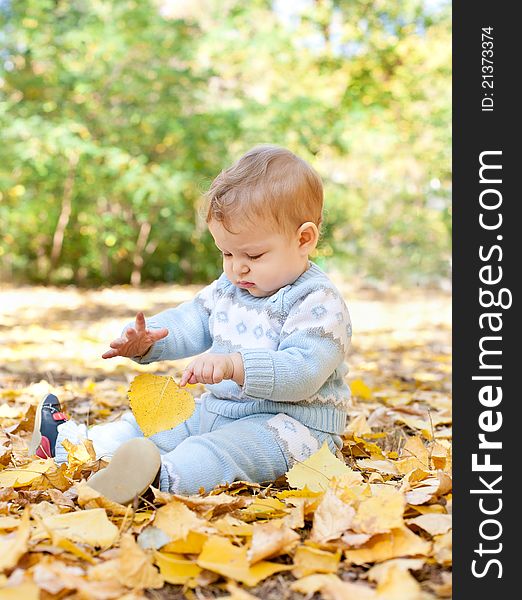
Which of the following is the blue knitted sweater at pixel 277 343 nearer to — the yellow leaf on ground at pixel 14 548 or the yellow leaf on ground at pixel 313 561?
the yellow leaf on ground at pixel 313 561

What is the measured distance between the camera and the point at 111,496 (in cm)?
139

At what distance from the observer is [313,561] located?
120cm

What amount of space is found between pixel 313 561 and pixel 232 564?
125 millimetres

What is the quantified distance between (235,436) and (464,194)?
2.51ft

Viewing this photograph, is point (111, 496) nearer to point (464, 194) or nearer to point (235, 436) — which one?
point (235, 436)

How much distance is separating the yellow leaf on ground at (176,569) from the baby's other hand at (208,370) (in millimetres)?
433

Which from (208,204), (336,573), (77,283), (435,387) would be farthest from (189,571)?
(77,283)

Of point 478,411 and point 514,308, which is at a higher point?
point 514,308

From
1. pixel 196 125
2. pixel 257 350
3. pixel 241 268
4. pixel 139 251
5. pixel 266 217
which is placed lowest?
pixel 257 350

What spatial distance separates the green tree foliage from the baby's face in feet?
21.0

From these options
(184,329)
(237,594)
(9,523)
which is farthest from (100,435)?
(237,594)

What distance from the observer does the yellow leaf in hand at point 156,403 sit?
164cm

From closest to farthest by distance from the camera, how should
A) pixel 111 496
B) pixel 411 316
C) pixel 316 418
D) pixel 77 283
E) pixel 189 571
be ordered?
pixel 189 571 → pixel 111 496 → pixel 316 418 → pixel 411 316 → pixel 77 283

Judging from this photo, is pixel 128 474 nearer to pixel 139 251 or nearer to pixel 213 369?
pixel 213 369
